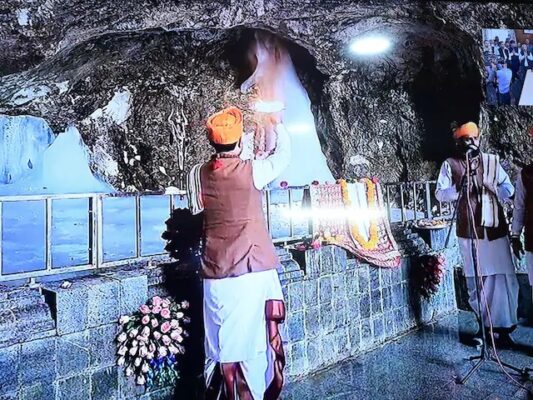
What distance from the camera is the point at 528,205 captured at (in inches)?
101

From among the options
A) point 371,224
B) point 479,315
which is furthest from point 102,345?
point 479,315

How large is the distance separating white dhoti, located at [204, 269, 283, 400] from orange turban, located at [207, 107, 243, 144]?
583 mm

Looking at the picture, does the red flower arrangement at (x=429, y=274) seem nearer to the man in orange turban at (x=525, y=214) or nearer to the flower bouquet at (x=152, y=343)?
the man in orange turban at (x=525, y=214)

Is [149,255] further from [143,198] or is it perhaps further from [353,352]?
[353,352]

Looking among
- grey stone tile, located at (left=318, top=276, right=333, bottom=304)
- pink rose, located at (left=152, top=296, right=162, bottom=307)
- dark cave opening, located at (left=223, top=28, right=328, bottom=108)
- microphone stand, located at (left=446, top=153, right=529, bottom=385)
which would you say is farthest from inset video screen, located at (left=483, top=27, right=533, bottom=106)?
pink rose, located at (left=152, top=296, right=162, bottom=307)

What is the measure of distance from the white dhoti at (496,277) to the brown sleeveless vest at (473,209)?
0.05 m

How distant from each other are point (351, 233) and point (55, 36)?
3051mm

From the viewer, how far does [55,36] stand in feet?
12.0

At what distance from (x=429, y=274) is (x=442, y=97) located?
1.59 m

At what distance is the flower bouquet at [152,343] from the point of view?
186 centimetres

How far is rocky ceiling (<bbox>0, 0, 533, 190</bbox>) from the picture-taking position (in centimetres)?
350

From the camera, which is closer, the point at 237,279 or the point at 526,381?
the point at 237,279

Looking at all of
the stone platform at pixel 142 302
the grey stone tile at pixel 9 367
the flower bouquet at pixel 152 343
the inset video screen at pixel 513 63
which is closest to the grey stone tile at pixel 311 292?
the stone platform at pixel 142 302

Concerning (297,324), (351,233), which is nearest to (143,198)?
(297,324)
